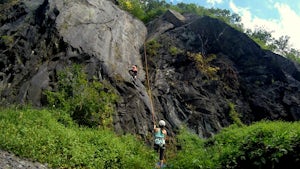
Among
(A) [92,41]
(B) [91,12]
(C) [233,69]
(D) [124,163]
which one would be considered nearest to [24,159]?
(D) [124,163]

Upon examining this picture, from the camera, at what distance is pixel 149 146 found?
20312 millimetres

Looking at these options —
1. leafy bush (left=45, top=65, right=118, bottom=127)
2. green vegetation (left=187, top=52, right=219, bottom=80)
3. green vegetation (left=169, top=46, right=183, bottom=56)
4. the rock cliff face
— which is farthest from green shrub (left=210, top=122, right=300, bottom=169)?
green vegetation (left=169, top=46, right=183, bottom=56)

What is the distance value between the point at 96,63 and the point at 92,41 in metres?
2.64

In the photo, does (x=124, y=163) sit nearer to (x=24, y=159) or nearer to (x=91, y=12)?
(x=24, y=159)

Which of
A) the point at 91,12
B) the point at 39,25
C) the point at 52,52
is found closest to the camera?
the point at 52,52

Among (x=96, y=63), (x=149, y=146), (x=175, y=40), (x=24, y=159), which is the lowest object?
Result: (x=149, y=146)

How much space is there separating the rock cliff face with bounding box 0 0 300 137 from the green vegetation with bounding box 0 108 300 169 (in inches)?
146

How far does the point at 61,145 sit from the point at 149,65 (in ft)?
48.8

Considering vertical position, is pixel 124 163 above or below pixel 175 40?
below

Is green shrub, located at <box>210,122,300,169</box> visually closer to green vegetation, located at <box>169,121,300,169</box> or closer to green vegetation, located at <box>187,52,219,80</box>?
green vegetation, located at <box>169,121,300,169</box>

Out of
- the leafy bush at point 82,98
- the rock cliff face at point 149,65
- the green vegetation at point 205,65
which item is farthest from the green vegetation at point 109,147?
the green vegetation at point 205,65

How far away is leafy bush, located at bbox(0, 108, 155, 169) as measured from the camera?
13086mm

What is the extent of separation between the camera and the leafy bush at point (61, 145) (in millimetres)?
13086

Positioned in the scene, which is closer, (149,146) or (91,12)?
(149,146)
